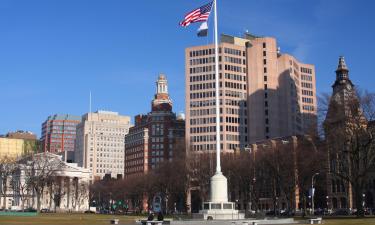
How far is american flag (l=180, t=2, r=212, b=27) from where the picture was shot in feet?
218

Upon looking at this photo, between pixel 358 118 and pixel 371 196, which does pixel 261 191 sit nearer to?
pixel 371 196

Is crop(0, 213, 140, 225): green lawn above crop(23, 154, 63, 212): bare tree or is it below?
below

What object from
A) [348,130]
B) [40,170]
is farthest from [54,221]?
[40,170]

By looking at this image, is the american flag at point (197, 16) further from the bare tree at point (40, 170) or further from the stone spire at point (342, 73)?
the stone spire at point (342, 73)

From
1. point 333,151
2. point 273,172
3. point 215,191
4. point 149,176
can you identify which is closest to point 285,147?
point 273,172

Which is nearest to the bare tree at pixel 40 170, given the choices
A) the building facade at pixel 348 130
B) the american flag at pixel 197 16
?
the building facade at pixel 348 130

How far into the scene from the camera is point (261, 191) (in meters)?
137

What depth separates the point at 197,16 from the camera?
6644 centimetres

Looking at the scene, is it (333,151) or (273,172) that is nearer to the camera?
(333,151)

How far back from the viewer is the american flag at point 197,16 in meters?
66.3

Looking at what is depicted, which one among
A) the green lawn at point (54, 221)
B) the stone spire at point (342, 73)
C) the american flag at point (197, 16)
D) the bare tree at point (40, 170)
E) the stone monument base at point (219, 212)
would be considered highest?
the stone spire at point (342, 73)

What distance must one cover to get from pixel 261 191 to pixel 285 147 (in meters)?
19.8

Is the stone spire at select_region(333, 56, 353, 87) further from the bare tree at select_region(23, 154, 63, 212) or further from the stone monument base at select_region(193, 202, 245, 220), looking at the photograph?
the stone monument base at select_region(193, 202, 245, 220)

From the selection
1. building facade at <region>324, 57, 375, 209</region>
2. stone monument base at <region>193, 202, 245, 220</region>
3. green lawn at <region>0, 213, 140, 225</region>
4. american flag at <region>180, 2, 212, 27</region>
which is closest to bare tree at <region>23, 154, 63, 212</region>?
green lawn at <region>0, 213, 140, 225</region>
